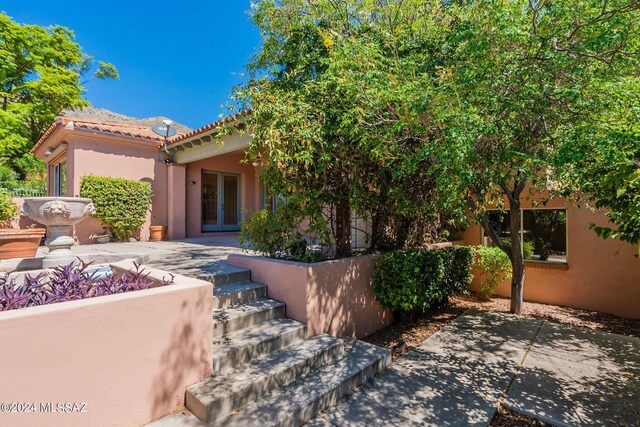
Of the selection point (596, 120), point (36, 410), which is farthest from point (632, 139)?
point (36, 410)

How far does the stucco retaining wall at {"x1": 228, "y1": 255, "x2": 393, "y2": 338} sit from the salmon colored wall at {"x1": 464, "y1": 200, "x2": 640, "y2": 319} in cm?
543

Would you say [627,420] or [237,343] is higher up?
[237,343]

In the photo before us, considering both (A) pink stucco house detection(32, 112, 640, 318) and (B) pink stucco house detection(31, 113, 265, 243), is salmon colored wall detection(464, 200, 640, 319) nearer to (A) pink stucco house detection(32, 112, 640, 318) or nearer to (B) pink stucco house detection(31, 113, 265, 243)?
(A) pink stucco house detection(32, 112, 640, 318)

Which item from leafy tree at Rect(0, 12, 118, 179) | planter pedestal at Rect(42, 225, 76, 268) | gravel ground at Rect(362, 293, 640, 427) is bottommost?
gravel ground at Rect(362, 293, 640, 427)

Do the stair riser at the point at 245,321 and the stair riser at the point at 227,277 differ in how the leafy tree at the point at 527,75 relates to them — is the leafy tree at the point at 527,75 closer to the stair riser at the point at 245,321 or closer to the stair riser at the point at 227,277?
the stair riser at the point at 245,321

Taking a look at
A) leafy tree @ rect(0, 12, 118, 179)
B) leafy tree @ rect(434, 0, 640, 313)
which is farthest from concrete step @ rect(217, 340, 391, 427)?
leafy tree @ rect(0, 12, 118, 179)

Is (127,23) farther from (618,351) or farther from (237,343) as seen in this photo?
(618,351)

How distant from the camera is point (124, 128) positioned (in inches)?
451

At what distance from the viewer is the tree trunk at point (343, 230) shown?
5812mm

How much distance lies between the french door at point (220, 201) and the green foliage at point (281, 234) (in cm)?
871

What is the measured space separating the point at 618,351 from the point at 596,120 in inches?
156

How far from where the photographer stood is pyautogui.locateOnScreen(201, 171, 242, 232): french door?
44.0 feet

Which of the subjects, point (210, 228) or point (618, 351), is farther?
point (210, 228)

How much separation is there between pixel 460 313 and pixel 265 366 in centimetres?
522
